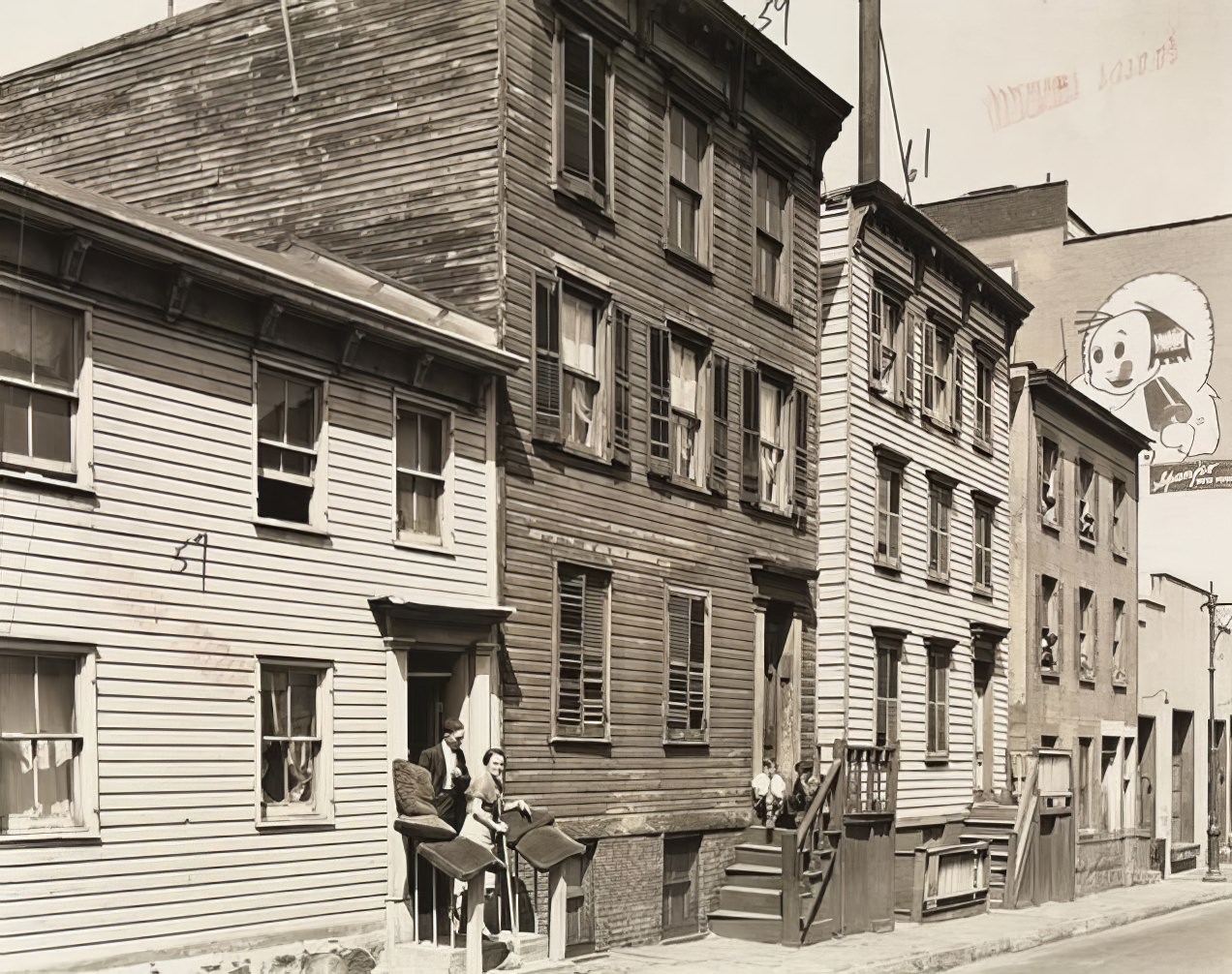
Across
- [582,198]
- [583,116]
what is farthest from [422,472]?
[583,116]

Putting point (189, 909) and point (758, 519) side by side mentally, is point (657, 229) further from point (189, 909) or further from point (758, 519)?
point (189, 909)

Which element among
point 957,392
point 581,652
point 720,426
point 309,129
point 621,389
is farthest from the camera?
point 957,392

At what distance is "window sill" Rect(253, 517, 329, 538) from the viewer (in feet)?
51.1

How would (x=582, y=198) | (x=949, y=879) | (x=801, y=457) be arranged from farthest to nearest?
(x=949, y=879) → (x=801, y=457) → (x=582, y=198)

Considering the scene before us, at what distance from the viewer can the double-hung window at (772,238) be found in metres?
25.1

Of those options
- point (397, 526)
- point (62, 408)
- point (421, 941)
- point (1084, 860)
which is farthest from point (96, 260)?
point (1084, 860)

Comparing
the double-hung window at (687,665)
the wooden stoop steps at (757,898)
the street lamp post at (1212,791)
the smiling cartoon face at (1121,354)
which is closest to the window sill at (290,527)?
the double-hung window at (687,665)

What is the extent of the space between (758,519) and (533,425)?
238 inches

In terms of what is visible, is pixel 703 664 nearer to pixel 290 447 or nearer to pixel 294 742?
pixel 294 742

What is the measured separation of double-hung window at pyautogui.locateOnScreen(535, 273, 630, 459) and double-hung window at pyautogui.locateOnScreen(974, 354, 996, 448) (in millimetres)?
14341

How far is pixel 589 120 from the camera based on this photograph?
21.0 meters

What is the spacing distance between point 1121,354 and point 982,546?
19.4 m

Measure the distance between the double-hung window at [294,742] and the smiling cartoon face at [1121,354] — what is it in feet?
129

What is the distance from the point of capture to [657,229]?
22375 mm
